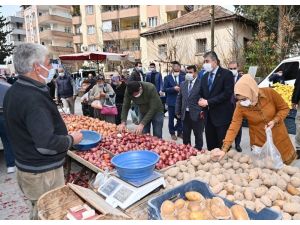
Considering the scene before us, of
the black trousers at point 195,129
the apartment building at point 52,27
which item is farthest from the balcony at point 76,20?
the black trousers at point 195,129

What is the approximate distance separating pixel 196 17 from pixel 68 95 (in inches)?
505

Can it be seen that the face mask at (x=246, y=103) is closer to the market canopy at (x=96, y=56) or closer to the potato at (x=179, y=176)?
the potato at (x=179, y=176)

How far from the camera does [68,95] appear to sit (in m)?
9.81

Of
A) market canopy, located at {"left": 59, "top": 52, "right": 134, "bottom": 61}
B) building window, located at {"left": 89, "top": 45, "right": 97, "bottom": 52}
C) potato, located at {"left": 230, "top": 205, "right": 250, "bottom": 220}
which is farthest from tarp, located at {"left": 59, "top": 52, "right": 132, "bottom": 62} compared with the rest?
building window, located at {"left": 89, "top": 45, "right": 97, "bottom": 52}

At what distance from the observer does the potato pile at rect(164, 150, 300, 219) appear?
89.4 inches

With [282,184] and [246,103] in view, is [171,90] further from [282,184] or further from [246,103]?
[282,184]

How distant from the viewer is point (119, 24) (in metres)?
34.1

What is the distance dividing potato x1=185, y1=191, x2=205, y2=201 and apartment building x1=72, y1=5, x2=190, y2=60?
26.8 meters

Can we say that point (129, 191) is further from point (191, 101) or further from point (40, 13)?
point (40, 13)

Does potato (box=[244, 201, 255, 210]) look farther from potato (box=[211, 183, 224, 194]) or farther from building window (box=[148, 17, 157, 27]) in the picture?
building window (box=[148, 17, 157, 27])

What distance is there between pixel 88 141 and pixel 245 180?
2299 mm

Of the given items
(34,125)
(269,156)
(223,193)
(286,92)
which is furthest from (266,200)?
(286,92)

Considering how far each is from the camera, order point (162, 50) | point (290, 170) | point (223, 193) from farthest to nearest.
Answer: point (162, 50), point (290, 170), point (223, 193)
